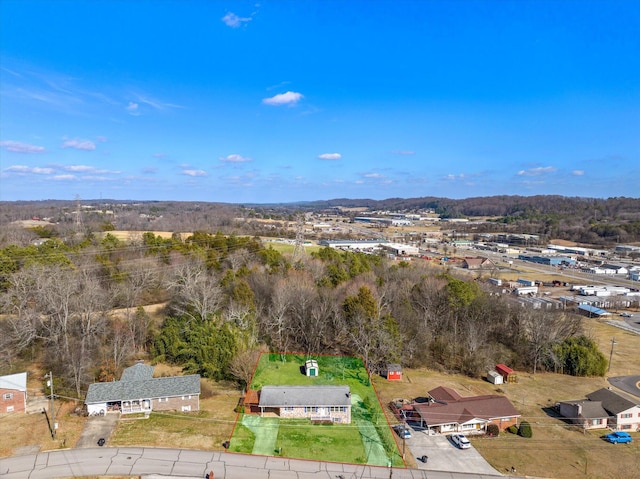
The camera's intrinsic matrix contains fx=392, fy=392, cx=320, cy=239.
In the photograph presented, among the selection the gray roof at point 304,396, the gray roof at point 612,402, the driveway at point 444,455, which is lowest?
the driveway at point 444,455

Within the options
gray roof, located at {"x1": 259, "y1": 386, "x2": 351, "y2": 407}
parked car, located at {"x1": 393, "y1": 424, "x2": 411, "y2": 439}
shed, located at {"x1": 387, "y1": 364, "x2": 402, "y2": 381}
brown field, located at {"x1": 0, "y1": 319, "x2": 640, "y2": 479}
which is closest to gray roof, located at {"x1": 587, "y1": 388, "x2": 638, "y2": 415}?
brown field, located at {"x1": 0, "y1": 319, "x2": 640, "y2": 479}

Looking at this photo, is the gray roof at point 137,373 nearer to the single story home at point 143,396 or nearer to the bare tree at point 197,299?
the single story home at point 143,396

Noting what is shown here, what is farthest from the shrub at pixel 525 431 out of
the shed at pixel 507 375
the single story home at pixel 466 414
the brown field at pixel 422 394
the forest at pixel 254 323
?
the forest at pixel 254 323

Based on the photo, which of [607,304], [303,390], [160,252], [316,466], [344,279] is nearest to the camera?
[316,466]

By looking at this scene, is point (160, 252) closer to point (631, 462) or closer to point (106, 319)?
point (106, 319)

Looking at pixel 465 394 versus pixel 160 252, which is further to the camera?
pixel 160 252

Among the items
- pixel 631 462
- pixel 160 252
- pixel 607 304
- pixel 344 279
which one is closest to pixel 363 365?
pixel 344 279

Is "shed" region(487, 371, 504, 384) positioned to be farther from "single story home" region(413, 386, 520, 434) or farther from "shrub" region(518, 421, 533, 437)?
"shrub" region(518, 421, 533, 437)
